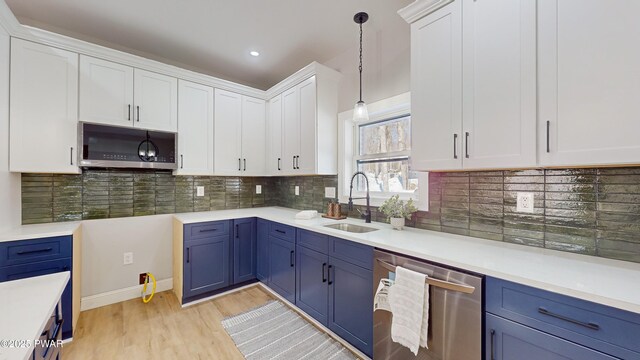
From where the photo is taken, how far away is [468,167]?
1534 mm

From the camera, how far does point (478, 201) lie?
1768 mm

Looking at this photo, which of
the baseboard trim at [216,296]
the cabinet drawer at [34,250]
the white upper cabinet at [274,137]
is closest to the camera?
the cabinet drawer at [34,250]

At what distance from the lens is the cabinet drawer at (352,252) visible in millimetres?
1729

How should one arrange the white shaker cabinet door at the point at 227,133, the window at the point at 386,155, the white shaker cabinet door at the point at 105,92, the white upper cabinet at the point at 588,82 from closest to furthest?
1. the white upper cabinet at the point at 588,82
2. the white shaker cabinet door at the point at 105,92
3. the window at the point at 386,155
4. the white shaker cabinet door at the point at 227,133

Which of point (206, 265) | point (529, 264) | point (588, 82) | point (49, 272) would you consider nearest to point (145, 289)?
point (206, 265)

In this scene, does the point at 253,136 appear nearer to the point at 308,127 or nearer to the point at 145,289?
the point at 308,127

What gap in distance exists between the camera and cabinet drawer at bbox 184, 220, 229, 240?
8.45 feet

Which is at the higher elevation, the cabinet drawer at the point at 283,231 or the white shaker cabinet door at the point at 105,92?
the white shaker cabinet door at the point at 105,92

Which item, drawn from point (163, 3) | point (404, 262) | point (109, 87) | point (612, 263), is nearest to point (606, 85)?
point (612, 263)

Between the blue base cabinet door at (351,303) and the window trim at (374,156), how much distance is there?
0.77 m

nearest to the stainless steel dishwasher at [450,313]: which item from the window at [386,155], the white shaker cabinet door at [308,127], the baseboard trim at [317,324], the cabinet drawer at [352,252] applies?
the cabinet drawer at [352,252]

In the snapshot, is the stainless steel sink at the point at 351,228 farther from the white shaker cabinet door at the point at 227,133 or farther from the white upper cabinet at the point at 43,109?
the white upper cabinet at the point at 43,109

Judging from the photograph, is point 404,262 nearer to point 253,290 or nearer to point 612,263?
point 612,263

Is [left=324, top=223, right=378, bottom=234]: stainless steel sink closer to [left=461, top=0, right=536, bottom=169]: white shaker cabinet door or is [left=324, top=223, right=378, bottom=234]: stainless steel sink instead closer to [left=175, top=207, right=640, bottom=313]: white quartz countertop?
[left=175, top=207, right=640, bottom=313]: white quartz countertop
